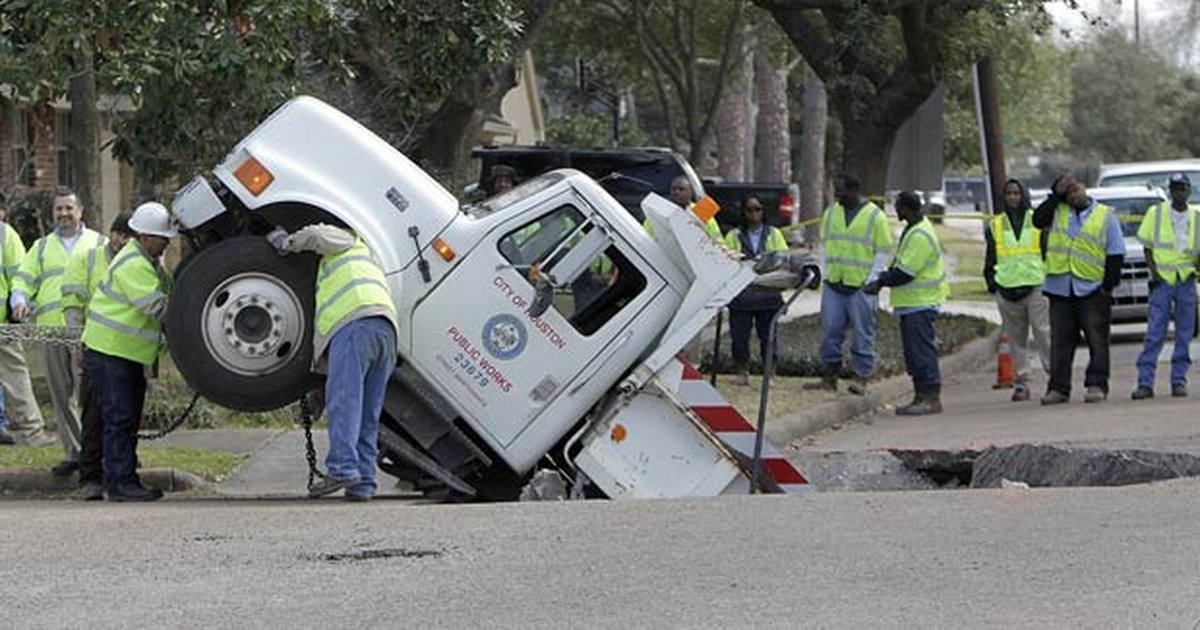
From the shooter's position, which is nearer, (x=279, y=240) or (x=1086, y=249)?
(x=279, y=240)

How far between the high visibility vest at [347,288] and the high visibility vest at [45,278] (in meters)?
3.55

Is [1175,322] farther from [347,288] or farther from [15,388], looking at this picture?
[15,388]

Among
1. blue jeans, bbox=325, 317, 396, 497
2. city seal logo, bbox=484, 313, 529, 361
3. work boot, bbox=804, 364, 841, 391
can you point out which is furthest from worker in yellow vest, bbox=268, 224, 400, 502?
work boot, bbox=804, 364, 841, 391

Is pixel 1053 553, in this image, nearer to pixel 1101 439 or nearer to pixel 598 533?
pixel 598 533

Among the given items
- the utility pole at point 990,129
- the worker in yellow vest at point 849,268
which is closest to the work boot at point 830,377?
the worker in yellow vest at point 849,268

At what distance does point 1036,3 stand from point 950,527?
14333 mm

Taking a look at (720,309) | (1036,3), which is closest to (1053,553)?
(720,309)

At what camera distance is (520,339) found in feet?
34.9

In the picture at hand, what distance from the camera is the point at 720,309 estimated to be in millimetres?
10789

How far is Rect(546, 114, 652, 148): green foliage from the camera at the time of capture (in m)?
47.6

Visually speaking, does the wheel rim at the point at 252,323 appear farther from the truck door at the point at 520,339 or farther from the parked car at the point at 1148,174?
the parked car at the point at 1148,174

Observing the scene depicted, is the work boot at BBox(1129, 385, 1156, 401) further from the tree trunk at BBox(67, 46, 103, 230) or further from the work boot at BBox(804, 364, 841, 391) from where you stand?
the tree trunk at BBox(67, 46, 103, 230)

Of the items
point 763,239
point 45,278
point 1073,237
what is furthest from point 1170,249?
point 45,278

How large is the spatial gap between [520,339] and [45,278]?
4348mm
